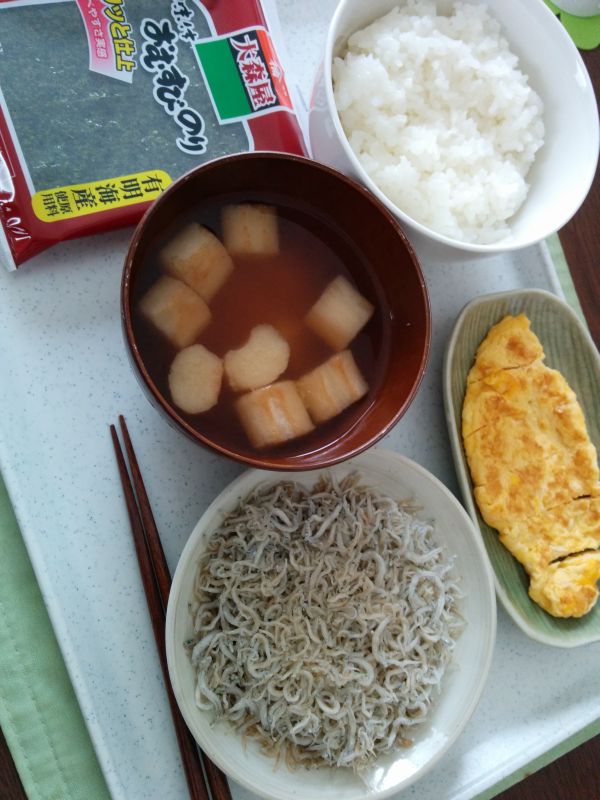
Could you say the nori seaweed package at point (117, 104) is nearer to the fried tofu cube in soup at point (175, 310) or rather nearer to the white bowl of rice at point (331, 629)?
the fried tofu cube in soup at point (175, 310)

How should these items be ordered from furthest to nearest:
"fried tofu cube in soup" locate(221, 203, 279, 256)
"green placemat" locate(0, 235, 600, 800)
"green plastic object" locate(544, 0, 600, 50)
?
"green plastic object" locate(544, 0, 600, 50) → "fried tofu cube in soup" locate(221, 203, 279, 256) → "green placemat" locate(0, 235, 600, 800)

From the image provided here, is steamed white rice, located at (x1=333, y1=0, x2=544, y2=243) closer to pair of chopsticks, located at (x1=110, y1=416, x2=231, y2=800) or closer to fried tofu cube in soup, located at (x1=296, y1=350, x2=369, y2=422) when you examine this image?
fried tofu cube in soup, located at (x1=296, y1=350, x2=369, y2=422)

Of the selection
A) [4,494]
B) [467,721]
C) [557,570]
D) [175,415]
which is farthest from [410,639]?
[4,494]

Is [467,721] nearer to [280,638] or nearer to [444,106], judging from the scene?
[280,638]

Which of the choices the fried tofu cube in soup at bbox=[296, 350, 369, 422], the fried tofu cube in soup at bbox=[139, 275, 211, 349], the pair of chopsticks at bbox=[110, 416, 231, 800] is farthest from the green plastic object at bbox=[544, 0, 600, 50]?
the pair of chopsticks at bbox=[110, 416, 231, 800]

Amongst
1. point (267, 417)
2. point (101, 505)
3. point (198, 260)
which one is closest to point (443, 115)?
point (198, 260)
